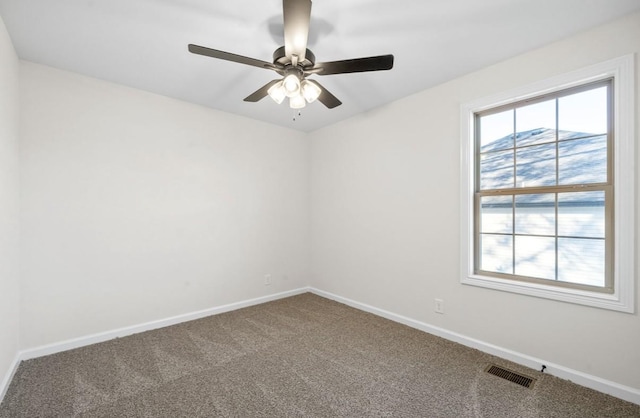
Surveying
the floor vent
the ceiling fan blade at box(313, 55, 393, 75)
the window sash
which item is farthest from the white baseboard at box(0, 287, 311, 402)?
the ceiling fan blade at box(313, 55, 393, 75)

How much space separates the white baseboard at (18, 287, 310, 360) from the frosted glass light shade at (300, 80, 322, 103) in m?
2.80

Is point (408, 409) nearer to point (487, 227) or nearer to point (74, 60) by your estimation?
point (487, 227)

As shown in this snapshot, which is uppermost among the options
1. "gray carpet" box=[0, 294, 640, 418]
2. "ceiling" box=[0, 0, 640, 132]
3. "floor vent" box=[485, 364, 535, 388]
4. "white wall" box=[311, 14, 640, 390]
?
"ceiling" box=[0, 0, 640, 132]

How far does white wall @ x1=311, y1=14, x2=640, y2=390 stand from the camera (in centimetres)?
208

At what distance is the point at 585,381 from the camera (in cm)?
209

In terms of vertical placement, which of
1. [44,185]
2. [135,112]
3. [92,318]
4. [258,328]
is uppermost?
[135,112]

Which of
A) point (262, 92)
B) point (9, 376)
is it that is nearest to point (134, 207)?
point (9, 376)

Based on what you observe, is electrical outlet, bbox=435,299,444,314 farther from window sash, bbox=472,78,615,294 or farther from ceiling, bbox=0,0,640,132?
ceiling, bbox=0,0,640,132

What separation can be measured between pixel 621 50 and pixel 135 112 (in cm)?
413

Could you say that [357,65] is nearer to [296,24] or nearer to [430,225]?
[296,24]

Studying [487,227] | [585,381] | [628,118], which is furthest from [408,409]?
[628,118]

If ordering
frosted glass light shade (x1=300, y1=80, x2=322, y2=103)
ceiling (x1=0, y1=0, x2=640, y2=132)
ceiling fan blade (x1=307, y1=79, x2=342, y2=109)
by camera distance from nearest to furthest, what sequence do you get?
ceiling (x1=0, y1=0, x2=640, y2=132) < frosted glass light shade (x1=300, y1=80, x2=322, y2=103) < ceiling fan blade (x1=307, y1=79, x2=342, y2=109)

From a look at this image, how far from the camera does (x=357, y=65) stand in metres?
1.84

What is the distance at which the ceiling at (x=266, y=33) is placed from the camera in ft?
6.11
